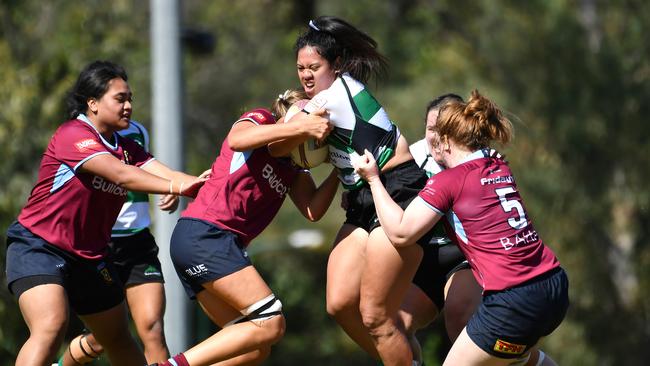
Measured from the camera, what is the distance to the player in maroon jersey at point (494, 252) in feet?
18.6

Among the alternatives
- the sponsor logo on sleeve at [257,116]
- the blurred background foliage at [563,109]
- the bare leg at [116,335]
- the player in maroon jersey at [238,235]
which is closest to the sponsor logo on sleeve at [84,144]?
the player in maroon jersey at [238,235]

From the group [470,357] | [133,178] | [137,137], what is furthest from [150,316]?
[470,357]

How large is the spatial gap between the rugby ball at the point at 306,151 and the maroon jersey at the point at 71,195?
3.58 feet

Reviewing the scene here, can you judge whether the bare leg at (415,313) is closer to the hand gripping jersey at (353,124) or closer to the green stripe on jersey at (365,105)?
the hand gripping jersey at (353,124)

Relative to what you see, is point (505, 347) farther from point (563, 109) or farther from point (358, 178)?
point (563, 109)

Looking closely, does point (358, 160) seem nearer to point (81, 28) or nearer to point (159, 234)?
point (159, 234)

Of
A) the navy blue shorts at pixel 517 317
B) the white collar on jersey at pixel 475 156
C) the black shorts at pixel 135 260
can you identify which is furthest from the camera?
the black shorts at pixel 135 260

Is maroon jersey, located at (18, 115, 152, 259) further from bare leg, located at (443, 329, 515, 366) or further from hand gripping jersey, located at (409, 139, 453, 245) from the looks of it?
bare leg, located at (443, 329, 515, 366)

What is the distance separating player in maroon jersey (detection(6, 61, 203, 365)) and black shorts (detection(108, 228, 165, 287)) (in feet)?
2.19

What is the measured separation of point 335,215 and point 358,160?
20246mm

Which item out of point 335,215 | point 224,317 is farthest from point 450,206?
point 335,215

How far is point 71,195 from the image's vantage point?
6.45 meters

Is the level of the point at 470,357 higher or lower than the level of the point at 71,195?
lower

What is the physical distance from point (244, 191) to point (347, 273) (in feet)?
2.51
